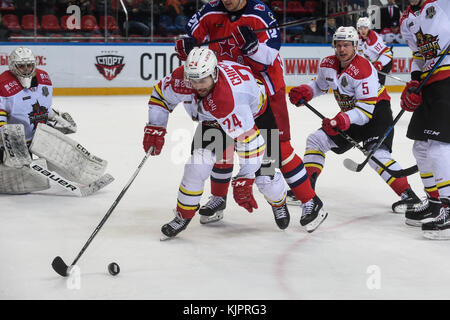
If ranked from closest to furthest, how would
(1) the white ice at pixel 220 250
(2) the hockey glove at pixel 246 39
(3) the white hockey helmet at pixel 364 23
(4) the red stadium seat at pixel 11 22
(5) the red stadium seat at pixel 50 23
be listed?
(1) the white ice at pixel 220 250 < (2) the hockey glove at pixel 246 39 < (3) the white hockey helmet at pixel 364 23 < (4) the red stadium seat at pixel 11 22 < (5) the red stadium seat at pixel 50 23

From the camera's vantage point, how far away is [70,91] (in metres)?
9.27

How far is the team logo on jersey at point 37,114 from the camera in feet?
14.3

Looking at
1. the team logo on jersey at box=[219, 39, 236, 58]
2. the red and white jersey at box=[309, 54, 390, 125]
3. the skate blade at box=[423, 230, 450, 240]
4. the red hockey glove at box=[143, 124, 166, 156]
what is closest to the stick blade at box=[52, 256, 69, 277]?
the red hockey glove at box=[143, 124, 166, 156]

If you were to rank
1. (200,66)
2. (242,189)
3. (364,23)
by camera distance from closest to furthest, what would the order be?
(200,66)
(242,189)
(364,23)

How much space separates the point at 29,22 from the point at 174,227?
6.72 metres

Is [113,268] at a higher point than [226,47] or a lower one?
lower

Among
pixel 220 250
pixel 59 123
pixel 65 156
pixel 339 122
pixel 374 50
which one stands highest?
pixel 374 50

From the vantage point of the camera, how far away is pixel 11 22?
30.3 feet

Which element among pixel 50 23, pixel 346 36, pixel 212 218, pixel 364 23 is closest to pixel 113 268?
pixel 212 218

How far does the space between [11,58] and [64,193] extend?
85cm

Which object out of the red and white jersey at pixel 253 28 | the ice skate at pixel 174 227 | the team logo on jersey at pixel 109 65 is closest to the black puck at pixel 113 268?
the ice skate at pixel 174 227

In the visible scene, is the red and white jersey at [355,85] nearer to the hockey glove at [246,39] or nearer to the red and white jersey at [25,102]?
the hockey glove at [246,39]

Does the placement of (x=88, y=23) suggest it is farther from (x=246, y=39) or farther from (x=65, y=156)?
(x=246, y=39)

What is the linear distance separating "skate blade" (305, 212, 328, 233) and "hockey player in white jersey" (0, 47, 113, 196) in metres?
1.38
